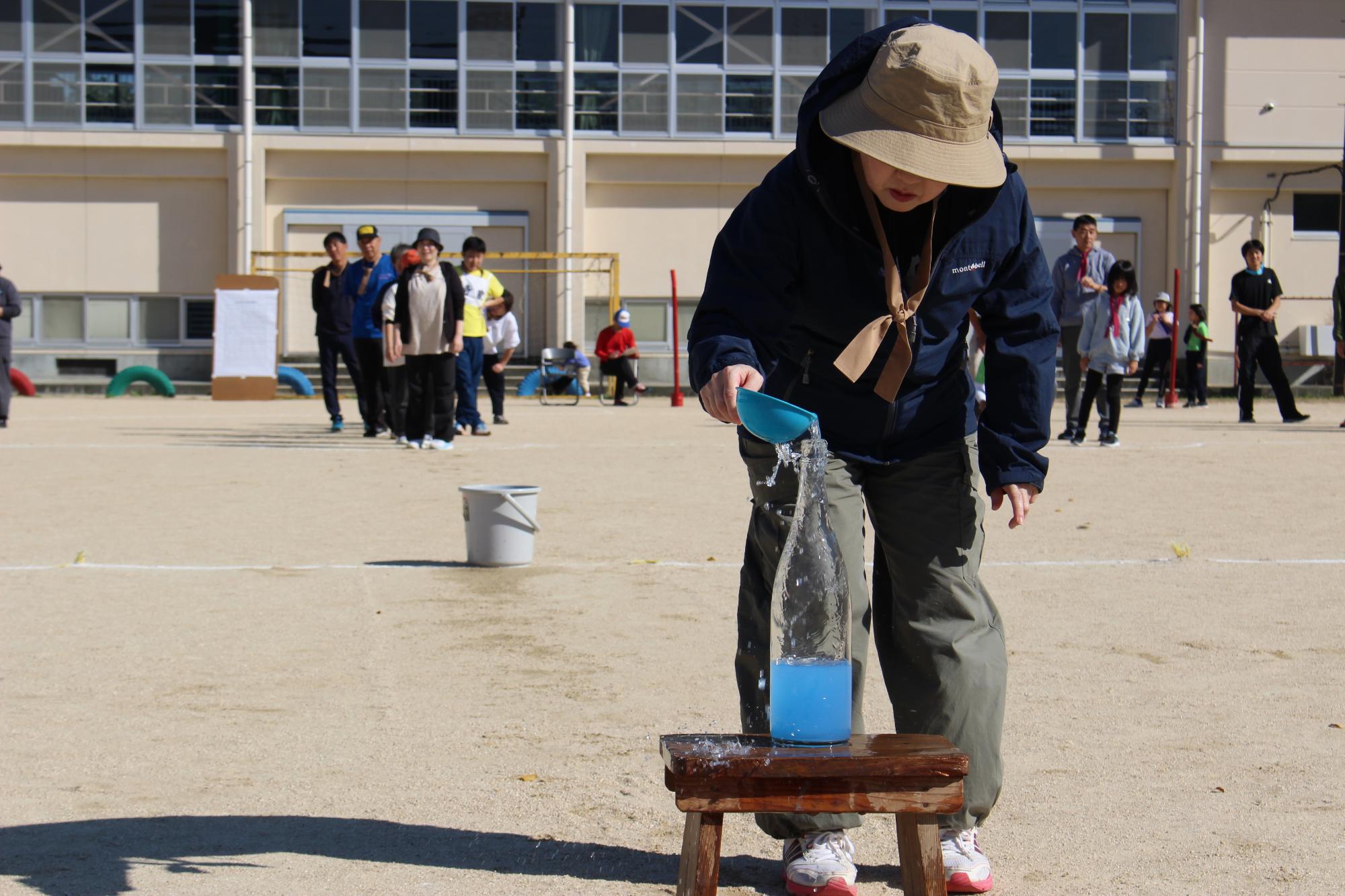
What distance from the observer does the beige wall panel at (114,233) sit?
102 ft

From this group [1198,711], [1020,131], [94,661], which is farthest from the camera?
[1020,131]

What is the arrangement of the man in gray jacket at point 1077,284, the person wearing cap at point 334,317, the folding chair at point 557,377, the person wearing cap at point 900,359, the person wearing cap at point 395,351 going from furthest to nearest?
the folding chair at point 557,377 → the person wearing cap at point 334,317 → the man in gray jacket at point 1077,284 → the person wearing cap at point 395,351 → the person wearing cap at point 900,359

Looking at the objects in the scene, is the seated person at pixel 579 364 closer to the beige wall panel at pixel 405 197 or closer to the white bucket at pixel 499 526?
the beige wall panel at pixel 405 197

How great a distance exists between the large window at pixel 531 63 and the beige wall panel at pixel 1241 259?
2007mm

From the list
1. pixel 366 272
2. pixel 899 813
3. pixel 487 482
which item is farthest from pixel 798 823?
pixel 366 272

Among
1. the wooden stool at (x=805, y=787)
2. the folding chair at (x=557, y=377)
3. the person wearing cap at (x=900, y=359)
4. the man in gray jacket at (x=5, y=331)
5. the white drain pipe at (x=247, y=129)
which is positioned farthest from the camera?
the white drain pipe at (x=247, y=129)

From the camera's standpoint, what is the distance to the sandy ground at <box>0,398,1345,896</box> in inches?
139

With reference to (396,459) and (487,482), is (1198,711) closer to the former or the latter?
(487,482)

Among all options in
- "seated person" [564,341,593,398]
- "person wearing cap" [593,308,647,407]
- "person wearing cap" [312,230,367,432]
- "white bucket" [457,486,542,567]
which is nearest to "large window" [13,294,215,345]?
"seated person" [564,341,593,398]

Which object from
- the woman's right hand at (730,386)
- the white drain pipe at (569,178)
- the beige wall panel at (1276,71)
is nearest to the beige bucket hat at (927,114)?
the woman's right hand at (730,386)

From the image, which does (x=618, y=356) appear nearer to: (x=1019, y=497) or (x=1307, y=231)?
(x=1307, y=231)

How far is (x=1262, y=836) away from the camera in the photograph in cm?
363

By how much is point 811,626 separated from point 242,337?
24.3 m

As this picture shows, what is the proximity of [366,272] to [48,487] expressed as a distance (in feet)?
17.7
